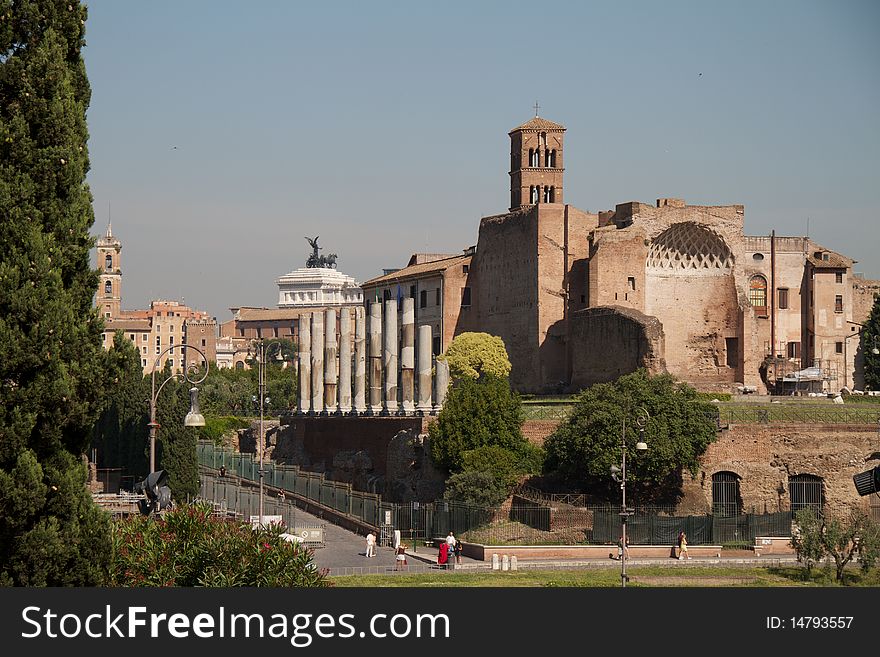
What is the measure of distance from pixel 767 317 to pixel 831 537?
34489mm

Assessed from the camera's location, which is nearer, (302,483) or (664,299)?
(302,483)

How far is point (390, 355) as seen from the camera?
63312mm

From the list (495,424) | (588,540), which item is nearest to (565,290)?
(495,424)

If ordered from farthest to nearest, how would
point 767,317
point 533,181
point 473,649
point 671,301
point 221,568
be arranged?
point 533,181, point 767,317, point 671,301, point 221,568, point 473,649

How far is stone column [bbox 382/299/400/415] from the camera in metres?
61.9

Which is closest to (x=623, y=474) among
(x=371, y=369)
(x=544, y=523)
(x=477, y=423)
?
(x=544, y=523)

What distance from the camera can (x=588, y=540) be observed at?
1662 inches

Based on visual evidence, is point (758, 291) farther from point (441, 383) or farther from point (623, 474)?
point (623, 474)

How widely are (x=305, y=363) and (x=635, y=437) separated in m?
25.8

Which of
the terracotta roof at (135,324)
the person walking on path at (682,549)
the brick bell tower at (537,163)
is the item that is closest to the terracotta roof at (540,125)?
the brick bell tower at (537,163)

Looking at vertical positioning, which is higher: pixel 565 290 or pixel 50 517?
pixel 565 290

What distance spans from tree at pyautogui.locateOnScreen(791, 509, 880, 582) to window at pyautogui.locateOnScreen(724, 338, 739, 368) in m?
25.5

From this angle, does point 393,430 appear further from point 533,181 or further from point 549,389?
point 533,181

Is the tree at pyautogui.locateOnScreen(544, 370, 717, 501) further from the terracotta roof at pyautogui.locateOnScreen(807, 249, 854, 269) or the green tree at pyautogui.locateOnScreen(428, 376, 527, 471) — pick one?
the terracotta roof at pyautogui.locateOnScreen(807, 249, 854, 269)
